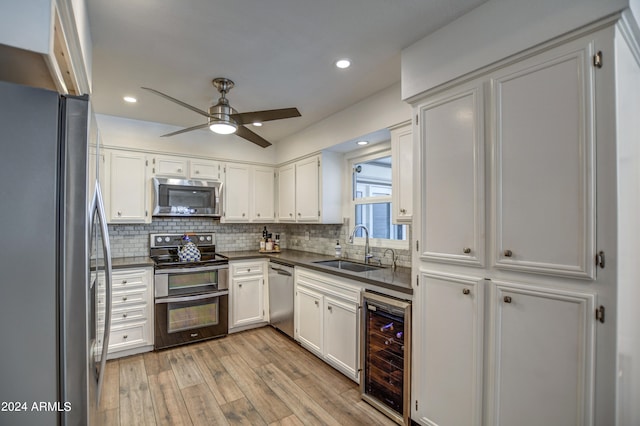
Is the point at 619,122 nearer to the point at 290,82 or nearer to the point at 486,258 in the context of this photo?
the point at 486,258

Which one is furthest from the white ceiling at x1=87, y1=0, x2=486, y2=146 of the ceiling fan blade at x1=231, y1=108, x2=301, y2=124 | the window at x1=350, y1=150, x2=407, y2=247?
the window at x1=350, y1=150, x2=407, y2=247

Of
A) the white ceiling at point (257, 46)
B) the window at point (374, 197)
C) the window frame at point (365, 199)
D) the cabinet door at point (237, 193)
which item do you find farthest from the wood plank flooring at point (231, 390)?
the white ceiling at point (257, 46)

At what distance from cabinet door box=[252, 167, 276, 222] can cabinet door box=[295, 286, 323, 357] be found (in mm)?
1447

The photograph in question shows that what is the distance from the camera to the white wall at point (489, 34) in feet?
4.30

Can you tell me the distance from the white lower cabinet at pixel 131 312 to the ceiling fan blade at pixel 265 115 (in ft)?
6.38

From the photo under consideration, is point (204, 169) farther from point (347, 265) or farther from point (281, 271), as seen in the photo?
point (347, 265)

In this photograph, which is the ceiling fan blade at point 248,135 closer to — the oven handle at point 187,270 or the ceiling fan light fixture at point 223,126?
the ceiling fan light fixture at point 223,126

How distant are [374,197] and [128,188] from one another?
9.30 ft

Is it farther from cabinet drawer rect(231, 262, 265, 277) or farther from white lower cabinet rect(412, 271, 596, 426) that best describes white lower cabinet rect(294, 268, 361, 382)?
cabinet drawer rect(231, 262, 265, 277)

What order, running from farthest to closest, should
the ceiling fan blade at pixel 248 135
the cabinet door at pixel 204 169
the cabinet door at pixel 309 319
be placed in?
the cabinet door at pixel 204 169
the cabinet door at pixel 309 319
the ceiling fan blade at pixel 248 135

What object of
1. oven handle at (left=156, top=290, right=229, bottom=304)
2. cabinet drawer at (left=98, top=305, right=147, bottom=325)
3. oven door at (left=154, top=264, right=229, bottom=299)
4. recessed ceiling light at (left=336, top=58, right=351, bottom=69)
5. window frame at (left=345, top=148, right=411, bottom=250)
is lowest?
cabinet drawer at (left=98, top=305, right=147, bottom=325)

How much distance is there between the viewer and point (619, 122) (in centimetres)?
125

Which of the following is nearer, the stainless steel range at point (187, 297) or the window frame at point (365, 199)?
the window frame at point (365, 199)

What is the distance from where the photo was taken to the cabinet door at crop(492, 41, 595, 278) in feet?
4.28
